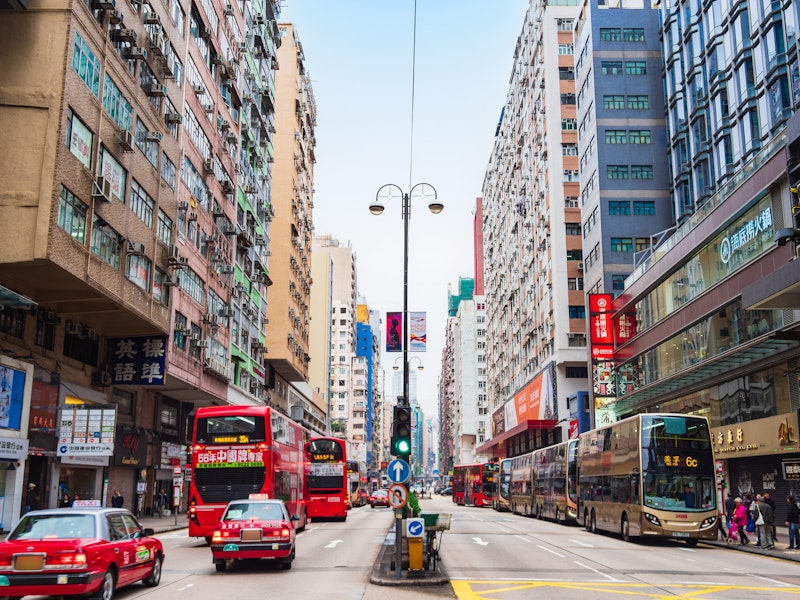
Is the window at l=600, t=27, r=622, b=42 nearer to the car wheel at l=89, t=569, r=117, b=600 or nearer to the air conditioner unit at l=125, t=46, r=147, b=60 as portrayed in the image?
the air conditioner unit at l=125, t=46, r=147, b=60

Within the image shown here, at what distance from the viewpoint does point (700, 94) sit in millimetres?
49781

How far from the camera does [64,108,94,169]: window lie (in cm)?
2764

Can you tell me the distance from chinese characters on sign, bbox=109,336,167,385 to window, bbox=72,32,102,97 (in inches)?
482

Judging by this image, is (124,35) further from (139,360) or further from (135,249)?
(139,360)

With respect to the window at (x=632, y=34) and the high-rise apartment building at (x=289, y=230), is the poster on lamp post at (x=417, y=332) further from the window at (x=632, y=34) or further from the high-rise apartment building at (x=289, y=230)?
the window at (x=632, y=34)

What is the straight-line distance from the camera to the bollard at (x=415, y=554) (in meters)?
16.1

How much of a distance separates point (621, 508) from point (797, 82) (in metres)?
21.3

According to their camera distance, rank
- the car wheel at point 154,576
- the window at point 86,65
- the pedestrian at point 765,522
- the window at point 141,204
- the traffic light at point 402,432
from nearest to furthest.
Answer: the car wheel at point 154,576 < the traffic light at point 402,432 < the pedestrian at point 765,522 < the window at point 86,65 < the window at point 141,204

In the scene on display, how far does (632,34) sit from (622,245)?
1780cm

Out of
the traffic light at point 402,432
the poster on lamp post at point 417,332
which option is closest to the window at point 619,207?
the poster on lamp post at point 417,332

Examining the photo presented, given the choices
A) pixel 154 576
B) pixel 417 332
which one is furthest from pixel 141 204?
pixel 154 576

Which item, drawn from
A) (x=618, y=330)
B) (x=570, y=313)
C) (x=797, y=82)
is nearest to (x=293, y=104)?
(x=570, y=313)

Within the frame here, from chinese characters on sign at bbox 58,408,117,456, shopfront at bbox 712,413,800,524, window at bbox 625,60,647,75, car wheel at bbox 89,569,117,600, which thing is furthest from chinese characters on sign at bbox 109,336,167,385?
window at bbox 625,60,647,75

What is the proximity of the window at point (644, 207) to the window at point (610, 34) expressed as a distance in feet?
44.5
